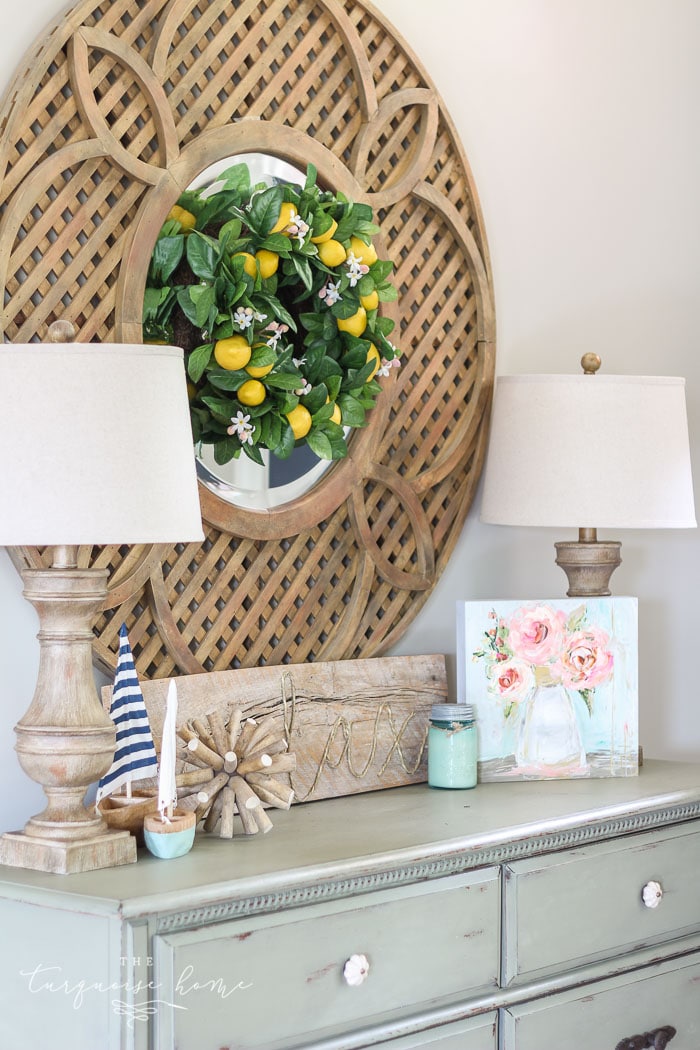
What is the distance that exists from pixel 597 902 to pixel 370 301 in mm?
921

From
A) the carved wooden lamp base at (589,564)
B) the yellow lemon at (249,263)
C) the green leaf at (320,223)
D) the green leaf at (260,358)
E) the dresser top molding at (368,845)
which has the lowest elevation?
the dresser top molding at (368,845)

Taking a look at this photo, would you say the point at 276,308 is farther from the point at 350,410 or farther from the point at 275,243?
the point at 350,410

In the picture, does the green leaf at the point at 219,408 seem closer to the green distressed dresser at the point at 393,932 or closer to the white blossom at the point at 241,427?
the white blossom at the point at 241,427

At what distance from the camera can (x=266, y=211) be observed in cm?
185

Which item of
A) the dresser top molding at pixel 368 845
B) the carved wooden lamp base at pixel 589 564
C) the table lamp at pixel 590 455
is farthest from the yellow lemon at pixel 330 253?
the dresser top molding at pixel 368 845

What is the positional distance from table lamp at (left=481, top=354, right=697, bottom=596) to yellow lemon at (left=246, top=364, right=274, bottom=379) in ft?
1.52

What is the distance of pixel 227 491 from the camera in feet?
6.31

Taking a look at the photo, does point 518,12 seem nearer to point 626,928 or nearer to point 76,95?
point 76,95

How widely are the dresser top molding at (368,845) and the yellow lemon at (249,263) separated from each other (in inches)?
29.4

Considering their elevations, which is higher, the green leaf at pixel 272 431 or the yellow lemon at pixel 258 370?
the yellow lemon at pixel 258 370

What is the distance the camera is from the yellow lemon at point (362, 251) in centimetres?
198

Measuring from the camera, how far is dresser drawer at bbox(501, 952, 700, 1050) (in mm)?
1768

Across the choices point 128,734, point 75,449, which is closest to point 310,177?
point 75,449

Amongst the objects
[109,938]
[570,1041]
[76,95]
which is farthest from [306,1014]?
[76,95]
